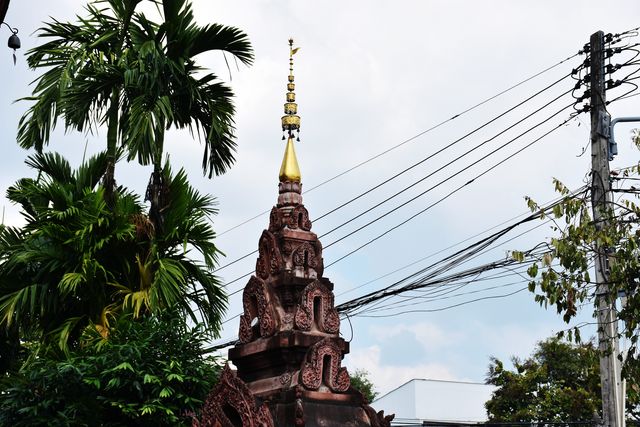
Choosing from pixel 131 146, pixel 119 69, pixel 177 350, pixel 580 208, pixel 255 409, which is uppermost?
pixel 119 69

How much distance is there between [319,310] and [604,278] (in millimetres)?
3365

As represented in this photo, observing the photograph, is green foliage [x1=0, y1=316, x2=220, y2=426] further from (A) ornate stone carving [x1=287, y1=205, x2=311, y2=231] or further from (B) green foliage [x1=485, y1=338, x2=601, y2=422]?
(B) green foliage [x1=485, y1=338, x2=601, y2=422]

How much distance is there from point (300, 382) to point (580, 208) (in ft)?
12.2

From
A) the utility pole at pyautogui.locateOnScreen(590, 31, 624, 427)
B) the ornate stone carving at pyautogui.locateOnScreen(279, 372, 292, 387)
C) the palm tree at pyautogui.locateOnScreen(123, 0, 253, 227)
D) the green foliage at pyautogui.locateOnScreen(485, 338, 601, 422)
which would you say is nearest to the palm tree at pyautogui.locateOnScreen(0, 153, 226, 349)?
the palm tree at pyautogui.locateOnScreen(123, 0, 253, 227)

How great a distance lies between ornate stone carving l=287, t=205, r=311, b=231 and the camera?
13.3 meters

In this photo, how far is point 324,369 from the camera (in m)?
12.4

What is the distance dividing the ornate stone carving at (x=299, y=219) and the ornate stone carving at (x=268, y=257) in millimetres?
305

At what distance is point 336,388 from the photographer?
12.4 metres

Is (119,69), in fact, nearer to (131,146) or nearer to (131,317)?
(131,146)

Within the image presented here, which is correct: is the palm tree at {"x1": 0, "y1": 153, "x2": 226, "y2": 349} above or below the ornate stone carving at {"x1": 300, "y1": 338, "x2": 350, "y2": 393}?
above

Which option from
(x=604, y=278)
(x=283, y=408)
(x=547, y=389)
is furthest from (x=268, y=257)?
(x=547, y=389)

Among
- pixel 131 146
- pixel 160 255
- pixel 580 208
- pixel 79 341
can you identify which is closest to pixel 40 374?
pixel 79 341

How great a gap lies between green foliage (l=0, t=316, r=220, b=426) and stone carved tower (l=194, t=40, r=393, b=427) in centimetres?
85

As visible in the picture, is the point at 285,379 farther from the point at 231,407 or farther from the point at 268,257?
the point at 268,257
